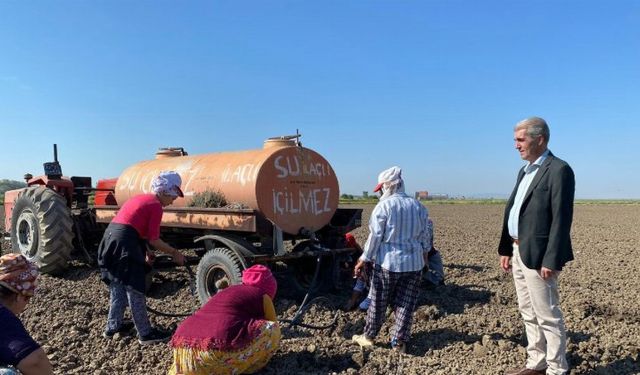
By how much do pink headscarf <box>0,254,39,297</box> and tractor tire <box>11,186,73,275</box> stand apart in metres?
5.27

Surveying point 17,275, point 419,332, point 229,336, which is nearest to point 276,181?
point 419,332

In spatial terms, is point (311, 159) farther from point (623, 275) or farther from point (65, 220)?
point (623, 275)

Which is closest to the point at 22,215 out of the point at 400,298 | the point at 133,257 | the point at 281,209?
the point at 133,257

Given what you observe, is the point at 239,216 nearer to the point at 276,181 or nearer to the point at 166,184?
the point at 276,181

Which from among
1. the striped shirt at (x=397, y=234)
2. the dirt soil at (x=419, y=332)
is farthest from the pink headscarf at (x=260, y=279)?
the striped shirt at (x=397, y=234)

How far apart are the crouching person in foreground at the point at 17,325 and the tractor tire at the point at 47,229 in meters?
5.25

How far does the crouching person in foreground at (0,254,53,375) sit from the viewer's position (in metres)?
2.28

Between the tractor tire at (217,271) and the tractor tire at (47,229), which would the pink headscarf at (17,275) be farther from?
the tractor tire at (47,229)

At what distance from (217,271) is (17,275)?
11.0 feet

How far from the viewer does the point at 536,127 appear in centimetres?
376

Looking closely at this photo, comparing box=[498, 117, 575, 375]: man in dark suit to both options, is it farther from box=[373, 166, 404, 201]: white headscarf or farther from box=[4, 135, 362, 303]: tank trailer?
box=[4, 135, 362, 303]: tank trailer

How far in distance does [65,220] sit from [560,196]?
21.9 feet

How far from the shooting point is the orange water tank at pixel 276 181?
5.88 metres

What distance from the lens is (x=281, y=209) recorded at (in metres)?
5.99
